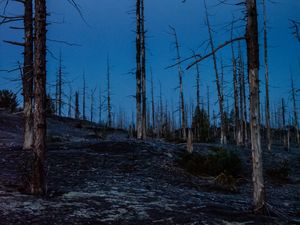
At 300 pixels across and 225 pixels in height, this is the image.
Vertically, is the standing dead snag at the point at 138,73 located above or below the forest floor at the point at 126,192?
above

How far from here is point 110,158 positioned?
15211 millimetres

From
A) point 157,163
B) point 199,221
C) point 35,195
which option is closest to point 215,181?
point 157,163

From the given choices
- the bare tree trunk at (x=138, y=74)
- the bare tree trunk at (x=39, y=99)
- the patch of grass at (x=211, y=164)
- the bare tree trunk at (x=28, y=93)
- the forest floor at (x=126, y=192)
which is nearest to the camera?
the forest floor at (x=126, y=192)

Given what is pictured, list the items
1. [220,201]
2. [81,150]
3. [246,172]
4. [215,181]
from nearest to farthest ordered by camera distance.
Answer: [220,201], [215,181], [81,150], [246,172]

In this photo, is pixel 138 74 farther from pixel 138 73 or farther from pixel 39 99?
pixel 39 99

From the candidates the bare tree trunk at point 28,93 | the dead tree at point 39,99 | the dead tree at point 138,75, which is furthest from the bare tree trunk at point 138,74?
the dead tree at point 39,99

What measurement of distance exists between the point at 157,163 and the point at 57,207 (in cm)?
835

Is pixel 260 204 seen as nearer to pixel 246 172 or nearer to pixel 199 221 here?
pixel 199 221

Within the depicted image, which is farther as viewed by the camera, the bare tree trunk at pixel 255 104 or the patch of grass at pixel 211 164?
the patch of grass at pixel 211 164

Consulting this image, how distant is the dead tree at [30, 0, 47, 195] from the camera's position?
27.5 feet

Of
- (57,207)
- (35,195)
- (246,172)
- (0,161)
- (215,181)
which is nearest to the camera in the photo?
(57,207)

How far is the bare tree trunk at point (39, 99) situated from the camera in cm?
838

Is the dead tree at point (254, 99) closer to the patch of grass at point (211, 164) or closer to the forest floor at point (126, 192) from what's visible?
the forest floor at point (126, 192)

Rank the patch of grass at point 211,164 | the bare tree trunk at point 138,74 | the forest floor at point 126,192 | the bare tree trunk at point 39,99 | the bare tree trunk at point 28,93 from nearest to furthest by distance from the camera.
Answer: the forest floor at point 126,192, the bare tree trunk at point 39,99, the bare tree trunk at point 28,93, the patch of grass at point 211,164, the bare tree trunk at point 138,74
